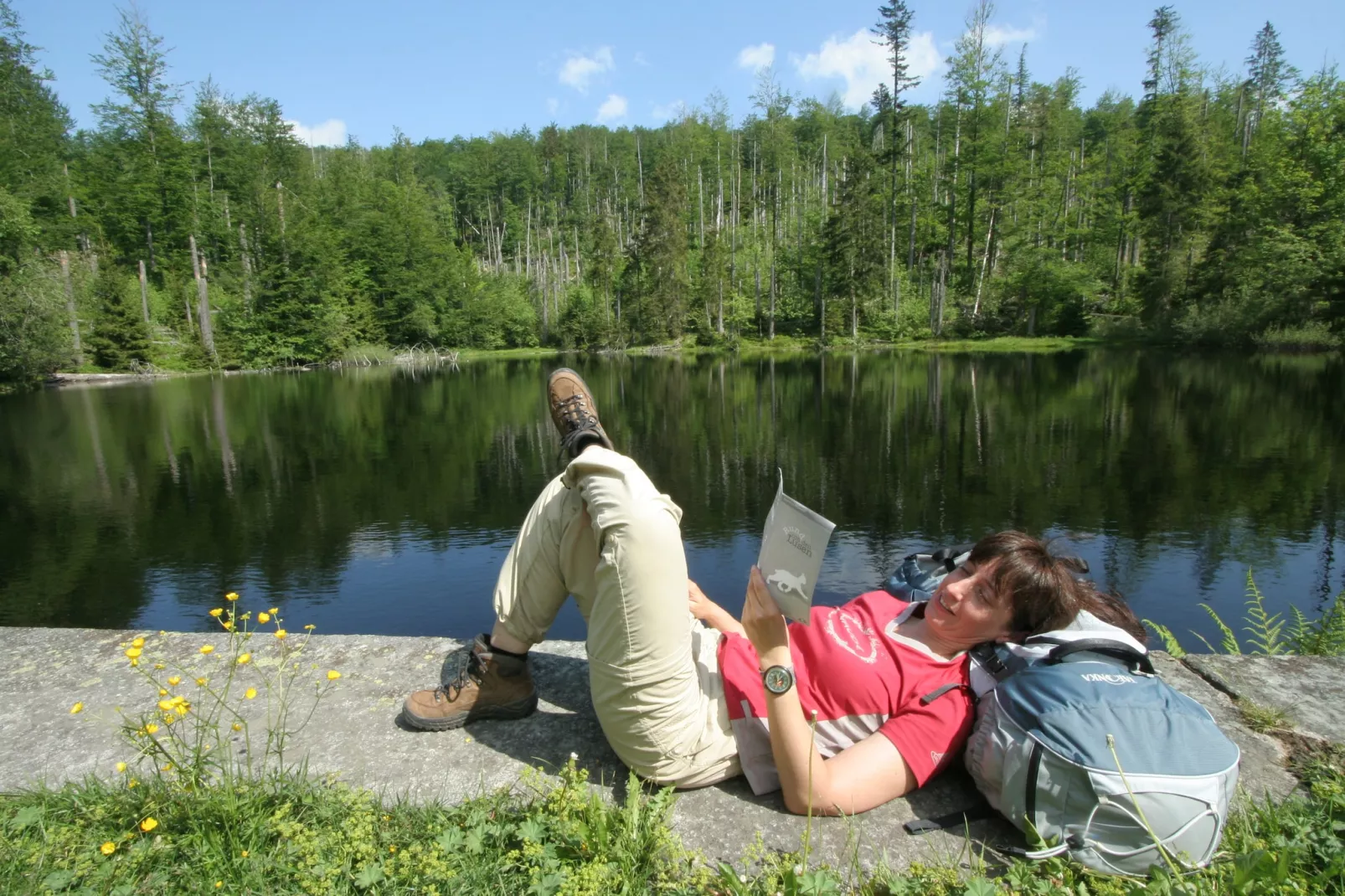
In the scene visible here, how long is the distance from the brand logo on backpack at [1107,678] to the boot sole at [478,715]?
1741 millimetres

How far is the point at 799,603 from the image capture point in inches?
64.7

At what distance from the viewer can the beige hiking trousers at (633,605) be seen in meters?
2.03

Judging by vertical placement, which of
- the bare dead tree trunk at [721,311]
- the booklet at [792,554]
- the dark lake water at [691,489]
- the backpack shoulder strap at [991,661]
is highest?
the bare dead tree trunk at [721,311]

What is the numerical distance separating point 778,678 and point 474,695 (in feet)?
4.00

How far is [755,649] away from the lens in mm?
2111

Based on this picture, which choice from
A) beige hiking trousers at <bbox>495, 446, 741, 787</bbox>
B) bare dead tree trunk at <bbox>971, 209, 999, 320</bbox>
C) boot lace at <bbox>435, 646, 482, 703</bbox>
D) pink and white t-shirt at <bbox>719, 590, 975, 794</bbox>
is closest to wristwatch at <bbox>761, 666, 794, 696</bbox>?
pink and white t-shirt at <bbox>719, 590, 975, 794</bbox>

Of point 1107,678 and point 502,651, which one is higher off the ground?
point 1107,678

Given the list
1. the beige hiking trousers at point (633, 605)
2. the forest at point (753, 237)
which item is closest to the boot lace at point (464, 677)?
the beige hiking trousers at point (633, 605)

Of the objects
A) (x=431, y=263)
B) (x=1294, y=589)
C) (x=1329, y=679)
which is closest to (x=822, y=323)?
(x=431, y=263)

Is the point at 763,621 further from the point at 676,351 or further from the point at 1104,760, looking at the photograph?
the point at 676,351

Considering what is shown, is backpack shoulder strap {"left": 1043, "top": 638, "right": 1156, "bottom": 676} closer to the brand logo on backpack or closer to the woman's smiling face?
the brand logo on backpack

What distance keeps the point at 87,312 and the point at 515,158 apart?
4273cm

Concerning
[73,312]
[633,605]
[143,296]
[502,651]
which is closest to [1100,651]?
[633,605]

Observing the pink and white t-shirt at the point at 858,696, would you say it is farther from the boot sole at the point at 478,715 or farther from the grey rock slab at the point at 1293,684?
the grey rock slab at the point at 1293,684
